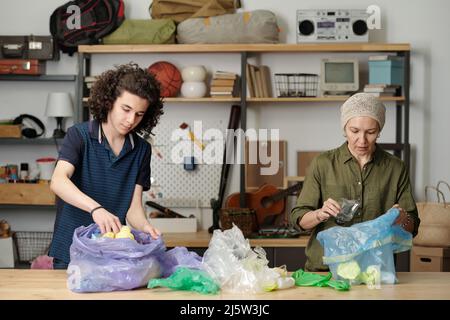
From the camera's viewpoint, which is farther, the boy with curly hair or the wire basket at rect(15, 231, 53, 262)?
the wire basket at rect(15, 231, 53, 262)

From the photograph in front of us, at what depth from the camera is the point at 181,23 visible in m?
5.53

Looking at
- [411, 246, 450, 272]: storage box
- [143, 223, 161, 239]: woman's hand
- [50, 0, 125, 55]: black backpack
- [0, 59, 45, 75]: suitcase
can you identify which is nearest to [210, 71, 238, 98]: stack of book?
[50, 0, 125, 55]: black backpack

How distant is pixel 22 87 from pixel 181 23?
1295mm

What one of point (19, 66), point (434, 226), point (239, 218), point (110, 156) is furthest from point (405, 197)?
point (19, 66)

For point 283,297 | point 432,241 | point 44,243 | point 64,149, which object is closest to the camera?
point 283,297

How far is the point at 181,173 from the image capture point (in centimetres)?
575

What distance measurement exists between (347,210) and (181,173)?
115 inches

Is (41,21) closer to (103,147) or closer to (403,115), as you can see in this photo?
(403,115)

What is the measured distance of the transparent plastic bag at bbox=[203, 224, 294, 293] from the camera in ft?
8.32

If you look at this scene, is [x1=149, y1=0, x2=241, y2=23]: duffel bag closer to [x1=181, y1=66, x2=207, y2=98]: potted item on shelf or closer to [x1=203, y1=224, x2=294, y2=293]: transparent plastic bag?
[x1=181, y1=66, x2=207, y2=98]: potted item on shelf

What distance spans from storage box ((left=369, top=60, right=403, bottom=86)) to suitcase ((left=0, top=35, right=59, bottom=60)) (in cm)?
224

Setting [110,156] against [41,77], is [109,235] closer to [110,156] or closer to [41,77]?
[110,156]

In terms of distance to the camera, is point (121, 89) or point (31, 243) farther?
point (31, 243)

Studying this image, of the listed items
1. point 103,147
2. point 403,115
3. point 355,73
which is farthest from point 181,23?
point 103,147
